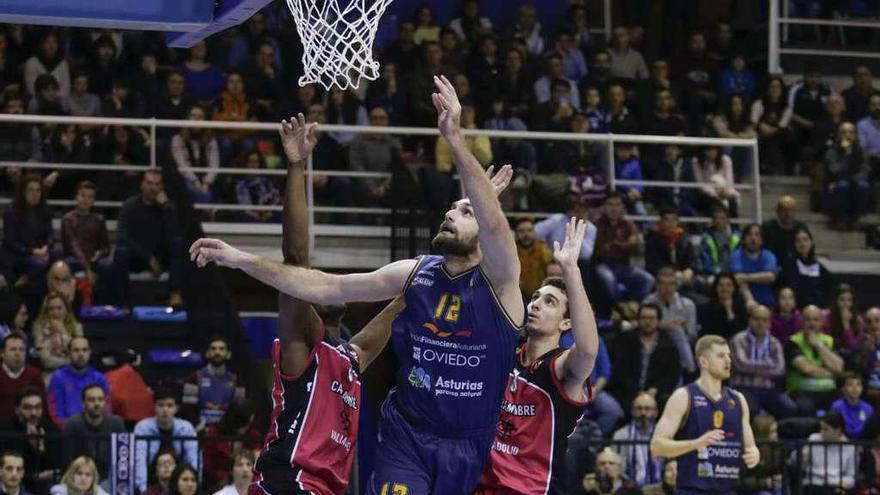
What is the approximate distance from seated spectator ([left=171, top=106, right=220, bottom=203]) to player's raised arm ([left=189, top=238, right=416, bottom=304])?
865cm

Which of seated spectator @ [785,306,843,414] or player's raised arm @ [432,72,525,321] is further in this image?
seated spectator @ [785,306,843,414]

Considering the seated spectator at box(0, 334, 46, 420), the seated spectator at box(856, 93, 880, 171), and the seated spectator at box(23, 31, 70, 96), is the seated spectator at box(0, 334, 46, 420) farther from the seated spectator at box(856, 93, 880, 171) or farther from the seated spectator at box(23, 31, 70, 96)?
the seated spectator at box(856, 93, 880, 171)

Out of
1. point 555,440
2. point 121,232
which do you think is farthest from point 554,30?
point 555,440

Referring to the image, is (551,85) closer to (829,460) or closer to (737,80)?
(737,80)

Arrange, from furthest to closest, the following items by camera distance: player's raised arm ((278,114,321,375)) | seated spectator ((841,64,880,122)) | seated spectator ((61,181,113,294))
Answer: seated spectator ((841,64,880,122)) < seated spectator ((61,181,113,294)) < player's raised arm ((278,114,321,375))

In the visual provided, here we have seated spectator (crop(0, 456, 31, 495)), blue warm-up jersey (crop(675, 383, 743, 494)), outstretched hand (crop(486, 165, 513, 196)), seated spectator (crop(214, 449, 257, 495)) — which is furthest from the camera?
seated spectator (crop(0, 456, 31, 495))

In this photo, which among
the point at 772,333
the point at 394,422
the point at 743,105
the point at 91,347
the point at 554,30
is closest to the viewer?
the point at 394,422

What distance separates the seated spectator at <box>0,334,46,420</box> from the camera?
13.8m

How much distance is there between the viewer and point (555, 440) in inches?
356

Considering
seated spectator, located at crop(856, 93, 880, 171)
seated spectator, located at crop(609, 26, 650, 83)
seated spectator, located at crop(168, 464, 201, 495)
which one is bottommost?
seated spectator, located at crop(168, 464, 201, 495)

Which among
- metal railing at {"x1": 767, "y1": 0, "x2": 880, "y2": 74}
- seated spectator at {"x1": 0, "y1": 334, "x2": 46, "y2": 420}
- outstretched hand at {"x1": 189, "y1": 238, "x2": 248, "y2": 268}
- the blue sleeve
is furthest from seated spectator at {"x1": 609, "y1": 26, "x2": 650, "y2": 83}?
outstretched hand at {"x1": 189, "y1": 238, "x2": 248, "y2": 268}

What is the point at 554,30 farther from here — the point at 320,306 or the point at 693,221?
the point at 320,306

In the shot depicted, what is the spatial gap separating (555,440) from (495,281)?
1.16 meters

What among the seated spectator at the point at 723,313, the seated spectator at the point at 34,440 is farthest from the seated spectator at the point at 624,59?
the seated spectator at the point at 34,440
